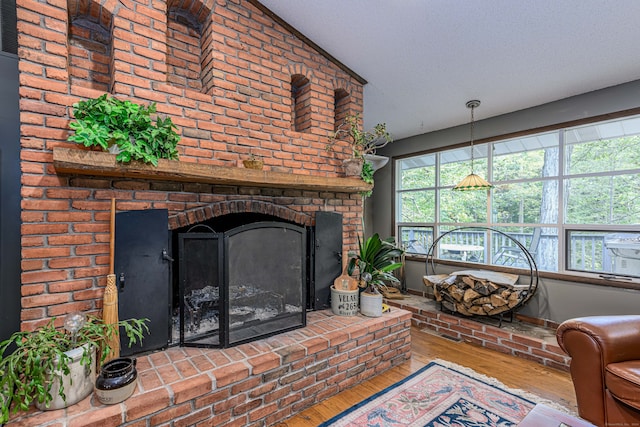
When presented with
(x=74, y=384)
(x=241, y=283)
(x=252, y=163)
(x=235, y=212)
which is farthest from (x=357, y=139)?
(x=74, y=384)

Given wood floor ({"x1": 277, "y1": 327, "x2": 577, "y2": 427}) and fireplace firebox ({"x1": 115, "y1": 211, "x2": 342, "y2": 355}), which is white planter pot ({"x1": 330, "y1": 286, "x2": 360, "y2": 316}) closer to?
fireplace firebox ({"x1": 115, "y1": 211, "x2": 342, "y2": 355})

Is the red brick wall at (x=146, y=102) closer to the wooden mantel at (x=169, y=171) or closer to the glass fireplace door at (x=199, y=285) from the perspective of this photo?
the wooden mantel at (x=169, y=171)

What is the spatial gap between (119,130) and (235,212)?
0.90 m

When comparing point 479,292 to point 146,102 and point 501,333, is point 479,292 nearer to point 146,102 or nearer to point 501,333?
point 501,333

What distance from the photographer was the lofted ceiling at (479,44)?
2109mm

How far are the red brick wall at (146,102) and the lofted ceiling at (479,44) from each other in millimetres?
394

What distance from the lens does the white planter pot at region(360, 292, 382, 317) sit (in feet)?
8.38

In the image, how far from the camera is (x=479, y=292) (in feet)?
9.79

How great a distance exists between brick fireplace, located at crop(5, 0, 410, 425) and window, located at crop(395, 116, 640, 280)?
1.88 meters

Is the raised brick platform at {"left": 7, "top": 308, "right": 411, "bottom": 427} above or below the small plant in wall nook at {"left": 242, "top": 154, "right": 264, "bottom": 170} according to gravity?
below

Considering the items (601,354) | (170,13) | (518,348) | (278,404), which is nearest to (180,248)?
(278,404)

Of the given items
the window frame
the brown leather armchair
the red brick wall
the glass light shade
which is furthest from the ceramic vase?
the window frame

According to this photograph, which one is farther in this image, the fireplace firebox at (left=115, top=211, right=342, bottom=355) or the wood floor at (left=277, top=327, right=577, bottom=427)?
the wood floor at (left=277, top=327, right=577, bottom=427)

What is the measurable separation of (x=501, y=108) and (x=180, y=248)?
11.8 ft
